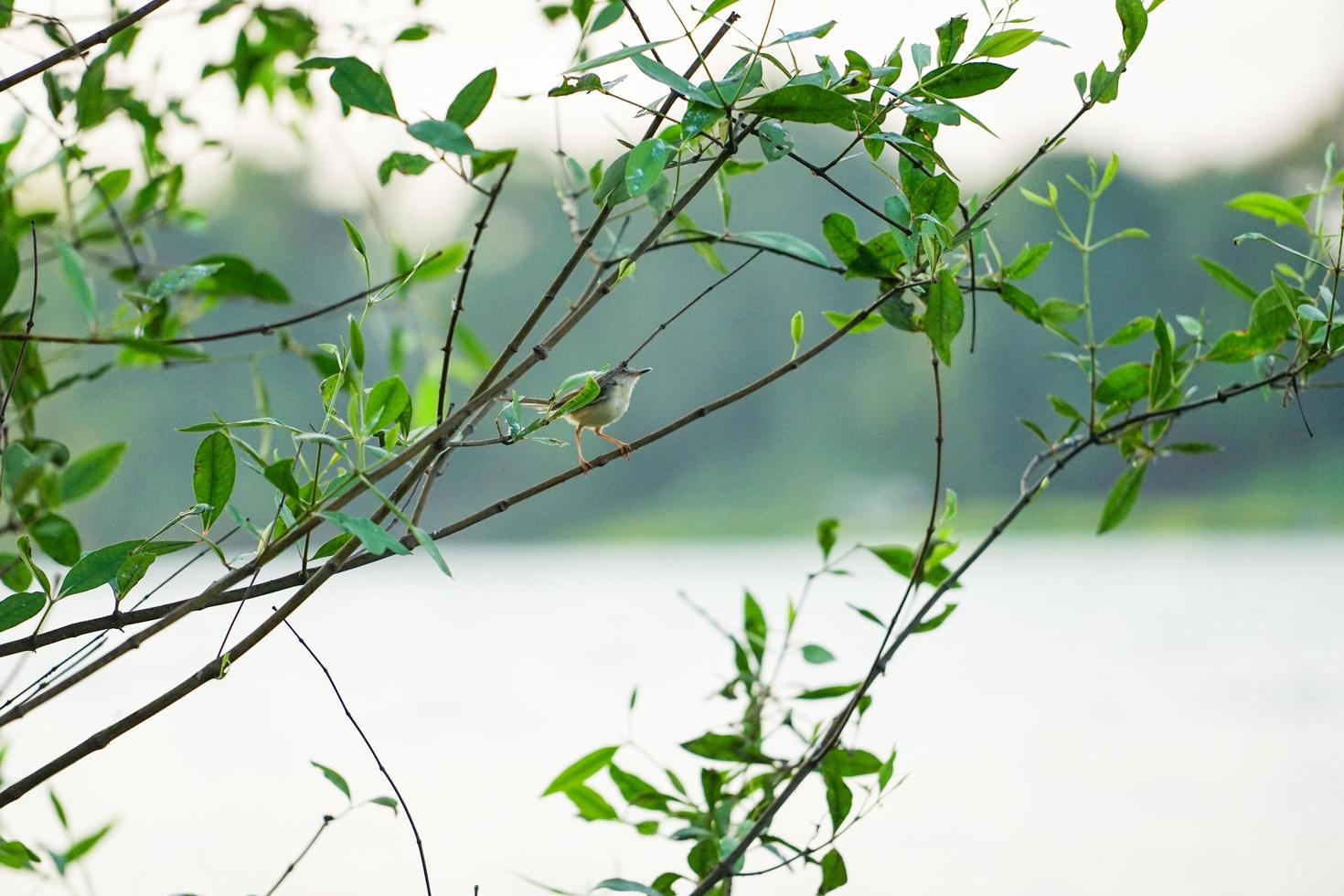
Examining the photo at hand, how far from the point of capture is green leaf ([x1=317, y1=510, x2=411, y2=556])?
316 millimetres

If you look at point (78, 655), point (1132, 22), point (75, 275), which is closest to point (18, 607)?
point (78, 655)

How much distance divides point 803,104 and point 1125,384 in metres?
0.29

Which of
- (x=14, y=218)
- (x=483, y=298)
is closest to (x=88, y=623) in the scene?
(x=14, y=218)

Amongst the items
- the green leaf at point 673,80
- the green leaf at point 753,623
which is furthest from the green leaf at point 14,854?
the green leaf at point 753,623

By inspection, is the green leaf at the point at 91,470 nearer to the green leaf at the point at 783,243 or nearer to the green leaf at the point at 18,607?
the green leaf at the point at 18,607

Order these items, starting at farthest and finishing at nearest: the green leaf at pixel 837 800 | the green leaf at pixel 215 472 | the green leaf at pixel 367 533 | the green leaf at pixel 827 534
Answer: the green leaf at pixel 827 534 < the green leaf at pixel 837 800 < the green leaf at pixel 215 472 < the green leaf at pixel 367 533

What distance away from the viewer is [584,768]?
585 mm

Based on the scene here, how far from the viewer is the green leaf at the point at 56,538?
49 centimetres

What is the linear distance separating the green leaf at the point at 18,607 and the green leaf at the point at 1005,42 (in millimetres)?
386

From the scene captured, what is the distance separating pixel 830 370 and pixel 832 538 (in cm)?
259

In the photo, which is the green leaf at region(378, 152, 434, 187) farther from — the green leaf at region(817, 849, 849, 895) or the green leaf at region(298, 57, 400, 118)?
the green leaf at region(817, 849, 849, 895)

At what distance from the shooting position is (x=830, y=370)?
3.20 metres

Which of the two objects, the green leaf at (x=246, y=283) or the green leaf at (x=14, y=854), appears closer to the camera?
the green leaf at (x=14, y=854)

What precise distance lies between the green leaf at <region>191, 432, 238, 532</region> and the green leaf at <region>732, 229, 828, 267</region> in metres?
0.22
